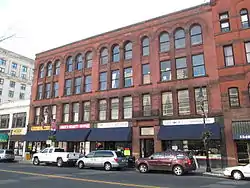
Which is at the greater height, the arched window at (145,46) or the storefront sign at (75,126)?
the arched window at (145,46)

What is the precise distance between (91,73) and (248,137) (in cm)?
1990

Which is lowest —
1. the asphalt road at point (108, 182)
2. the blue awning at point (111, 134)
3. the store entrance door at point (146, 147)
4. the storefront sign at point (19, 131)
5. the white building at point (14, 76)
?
the asphalt road at point (108, 182)

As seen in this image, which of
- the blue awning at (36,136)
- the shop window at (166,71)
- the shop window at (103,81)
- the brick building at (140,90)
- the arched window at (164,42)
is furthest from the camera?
the blue awning at (36,136)

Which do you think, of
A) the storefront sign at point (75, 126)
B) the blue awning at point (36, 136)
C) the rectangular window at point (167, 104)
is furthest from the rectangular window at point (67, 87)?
the rectangular window at point (167, 104)

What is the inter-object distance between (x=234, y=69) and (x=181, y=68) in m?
5.39

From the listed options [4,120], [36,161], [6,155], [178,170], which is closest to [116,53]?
[36,161]

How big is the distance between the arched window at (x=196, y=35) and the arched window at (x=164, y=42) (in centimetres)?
274

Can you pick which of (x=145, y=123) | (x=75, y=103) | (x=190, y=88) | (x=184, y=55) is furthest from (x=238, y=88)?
(x=75, y=103)

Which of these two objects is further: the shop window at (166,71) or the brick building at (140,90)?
the shop window at (166,71)

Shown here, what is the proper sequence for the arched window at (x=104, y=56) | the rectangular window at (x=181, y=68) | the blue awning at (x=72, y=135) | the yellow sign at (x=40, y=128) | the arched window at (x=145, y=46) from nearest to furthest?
1. the rectangular window at (x=181, y=68)
2. the blue awning at (x=72, y=135)
3. the arched window at (x=145, y=46)
4. the arched window at (x=104, y=56)
5. the yellow sign at (x=40, y=128)

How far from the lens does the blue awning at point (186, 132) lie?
21.7 metres

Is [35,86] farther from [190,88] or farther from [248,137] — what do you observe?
[248,137]

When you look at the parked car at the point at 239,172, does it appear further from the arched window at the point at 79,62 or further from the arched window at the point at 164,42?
the arched window at the point at 79,62

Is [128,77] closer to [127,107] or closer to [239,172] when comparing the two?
[127,107]
